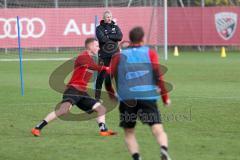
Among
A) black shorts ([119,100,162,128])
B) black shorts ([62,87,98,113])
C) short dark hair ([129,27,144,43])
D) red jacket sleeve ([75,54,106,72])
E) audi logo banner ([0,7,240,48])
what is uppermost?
short dark hair ([129,27,144,43])

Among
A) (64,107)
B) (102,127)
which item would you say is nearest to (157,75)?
(102,127)

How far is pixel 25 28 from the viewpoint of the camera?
1323 inches

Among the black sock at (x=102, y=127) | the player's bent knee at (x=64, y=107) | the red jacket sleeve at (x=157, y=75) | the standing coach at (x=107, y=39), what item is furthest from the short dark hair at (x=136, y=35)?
the standing coach at (x=107, y=39)

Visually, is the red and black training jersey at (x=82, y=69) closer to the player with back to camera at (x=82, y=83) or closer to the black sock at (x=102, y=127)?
the player with back to camera at (x=82, y=83)

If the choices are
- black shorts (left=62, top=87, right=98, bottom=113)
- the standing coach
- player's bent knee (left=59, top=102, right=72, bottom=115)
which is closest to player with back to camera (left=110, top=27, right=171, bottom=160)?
black shorts (left=62, top=87, right=98, bottom=113)

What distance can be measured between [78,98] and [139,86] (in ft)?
8.44

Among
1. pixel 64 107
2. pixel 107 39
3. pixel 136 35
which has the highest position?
pixel 136 35

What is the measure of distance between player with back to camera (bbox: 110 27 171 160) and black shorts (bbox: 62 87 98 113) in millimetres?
2280

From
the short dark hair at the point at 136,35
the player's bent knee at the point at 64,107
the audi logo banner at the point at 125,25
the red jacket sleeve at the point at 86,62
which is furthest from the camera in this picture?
the audi logo banner at the point at 125,25

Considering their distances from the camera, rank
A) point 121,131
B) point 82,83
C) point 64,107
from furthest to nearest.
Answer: point 121,131, point 64,107, point 82,83

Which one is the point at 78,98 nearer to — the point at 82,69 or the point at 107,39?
the point at 82,69

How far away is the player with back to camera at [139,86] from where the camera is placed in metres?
8.38

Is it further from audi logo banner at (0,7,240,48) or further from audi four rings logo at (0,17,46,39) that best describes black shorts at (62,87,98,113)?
audi four rings logo at (0,17,46,39)

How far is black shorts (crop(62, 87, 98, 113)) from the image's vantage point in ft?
35.6
